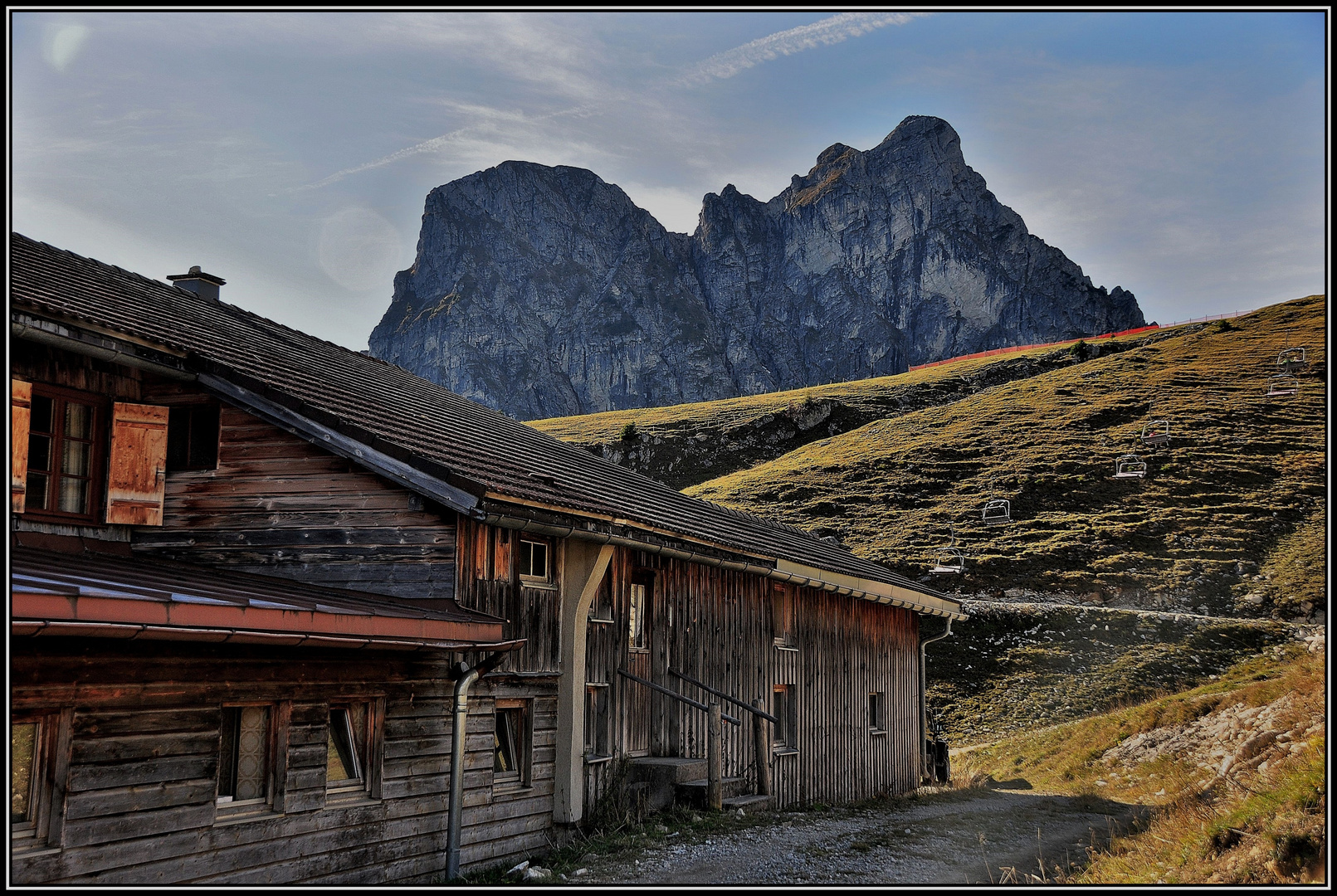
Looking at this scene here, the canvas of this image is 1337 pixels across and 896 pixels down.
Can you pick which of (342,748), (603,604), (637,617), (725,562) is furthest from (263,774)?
(725,562)

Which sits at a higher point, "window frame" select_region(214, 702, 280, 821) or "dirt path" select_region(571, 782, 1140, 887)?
"window frame" select_region(214, 702, 280, 821)

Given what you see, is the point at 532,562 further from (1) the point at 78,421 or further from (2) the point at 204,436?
(1) the point at 78,421

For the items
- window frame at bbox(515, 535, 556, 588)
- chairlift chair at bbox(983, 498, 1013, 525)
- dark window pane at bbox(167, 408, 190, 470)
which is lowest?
window frame at bbox(515, 535, 556, 588)

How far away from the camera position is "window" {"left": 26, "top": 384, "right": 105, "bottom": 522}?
8.33m

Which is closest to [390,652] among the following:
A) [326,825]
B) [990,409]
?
[326,825]

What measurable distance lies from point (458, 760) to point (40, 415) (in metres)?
4.56

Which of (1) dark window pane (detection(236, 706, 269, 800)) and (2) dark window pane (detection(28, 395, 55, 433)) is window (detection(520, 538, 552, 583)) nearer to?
(1) dark window pane (detection(236, 706, 269, 800))

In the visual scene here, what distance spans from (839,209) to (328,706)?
198063mm

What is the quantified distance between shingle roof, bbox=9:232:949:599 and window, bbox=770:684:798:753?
6.64ft

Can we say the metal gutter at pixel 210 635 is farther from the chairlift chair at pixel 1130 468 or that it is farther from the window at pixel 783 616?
the chairlift chair at pixel 1130 468

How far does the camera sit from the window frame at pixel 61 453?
8.31m

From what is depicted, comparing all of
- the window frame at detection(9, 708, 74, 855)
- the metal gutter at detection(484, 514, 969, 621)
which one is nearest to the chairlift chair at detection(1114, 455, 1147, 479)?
the metal gutter at detection(484, 514, 969, 621)

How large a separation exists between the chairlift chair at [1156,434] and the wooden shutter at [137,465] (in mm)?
48548

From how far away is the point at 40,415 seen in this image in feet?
27.5
